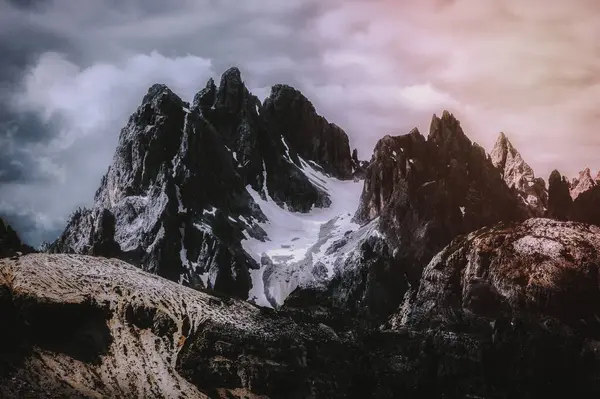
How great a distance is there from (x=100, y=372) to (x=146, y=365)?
13.0 meters

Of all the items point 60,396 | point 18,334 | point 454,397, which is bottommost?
point 454,397

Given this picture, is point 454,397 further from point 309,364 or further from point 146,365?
point 146,365

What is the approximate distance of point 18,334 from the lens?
6727 inches

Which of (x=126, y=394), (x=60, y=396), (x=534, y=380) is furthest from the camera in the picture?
(x=534, y=380)

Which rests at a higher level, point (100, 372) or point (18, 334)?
point (18, 334)

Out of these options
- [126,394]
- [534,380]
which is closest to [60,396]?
[126,394]

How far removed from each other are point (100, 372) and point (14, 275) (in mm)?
42557

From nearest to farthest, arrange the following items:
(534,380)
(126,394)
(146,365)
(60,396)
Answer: (60,396), (126,394), (146,365), (534,380)

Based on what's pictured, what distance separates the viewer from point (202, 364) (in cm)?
18475

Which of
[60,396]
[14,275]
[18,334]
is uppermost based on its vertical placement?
[14,275]

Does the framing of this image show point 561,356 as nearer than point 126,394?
No

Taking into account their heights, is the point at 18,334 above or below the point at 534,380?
above

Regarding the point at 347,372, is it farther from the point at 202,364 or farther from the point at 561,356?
the point at 561,356

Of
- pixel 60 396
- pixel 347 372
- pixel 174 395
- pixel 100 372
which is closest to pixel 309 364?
pixel 347 372
